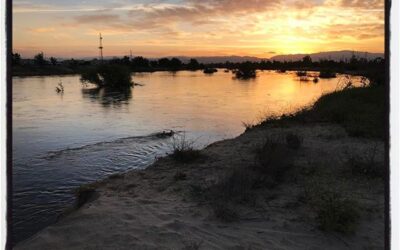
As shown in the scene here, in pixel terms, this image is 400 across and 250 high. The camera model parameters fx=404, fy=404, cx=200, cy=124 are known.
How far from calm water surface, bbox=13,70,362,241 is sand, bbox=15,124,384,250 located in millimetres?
1375

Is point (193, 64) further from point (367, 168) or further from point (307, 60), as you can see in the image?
point (367, 168)

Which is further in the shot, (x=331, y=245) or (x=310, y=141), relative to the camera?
(x=310, y=141)

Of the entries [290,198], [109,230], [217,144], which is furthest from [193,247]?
[217,144]

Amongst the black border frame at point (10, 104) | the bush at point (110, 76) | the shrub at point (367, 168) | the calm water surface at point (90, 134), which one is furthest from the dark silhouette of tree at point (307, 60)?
the black border frame at point (10, 104)

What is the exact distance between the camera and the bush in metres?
38.6

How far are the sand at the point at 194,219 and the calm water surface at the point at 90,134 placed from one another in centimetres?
138

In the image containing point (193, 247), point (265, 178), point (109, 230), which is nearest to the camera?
point (193, 247)

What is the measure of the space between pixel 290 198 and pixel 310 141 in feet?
16.4

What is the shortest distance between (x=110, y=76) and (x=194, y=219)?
34526 mm

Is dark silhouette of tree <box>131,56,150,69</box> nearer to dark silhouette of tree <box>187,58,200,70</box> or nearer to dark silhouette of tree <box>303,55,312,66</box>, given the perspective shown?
dark silhouette of tree <box>187,58,200,70</box>

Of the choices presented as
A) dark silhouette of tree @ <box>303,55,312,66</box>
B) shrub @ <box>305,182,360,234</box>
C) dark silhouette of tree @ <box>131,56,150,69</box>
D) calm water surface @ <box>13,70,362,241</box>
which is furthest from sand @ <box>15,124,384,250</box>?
dark silhouette of tree @ <box>303,55,312,66</box>

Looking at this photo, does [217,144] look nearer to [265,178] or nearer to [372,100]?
[265,178]

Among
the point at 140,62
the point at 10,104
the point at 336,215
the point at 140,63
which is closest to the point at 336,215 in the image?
the point at 336,215

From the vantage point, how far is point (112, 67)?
3897 cm
